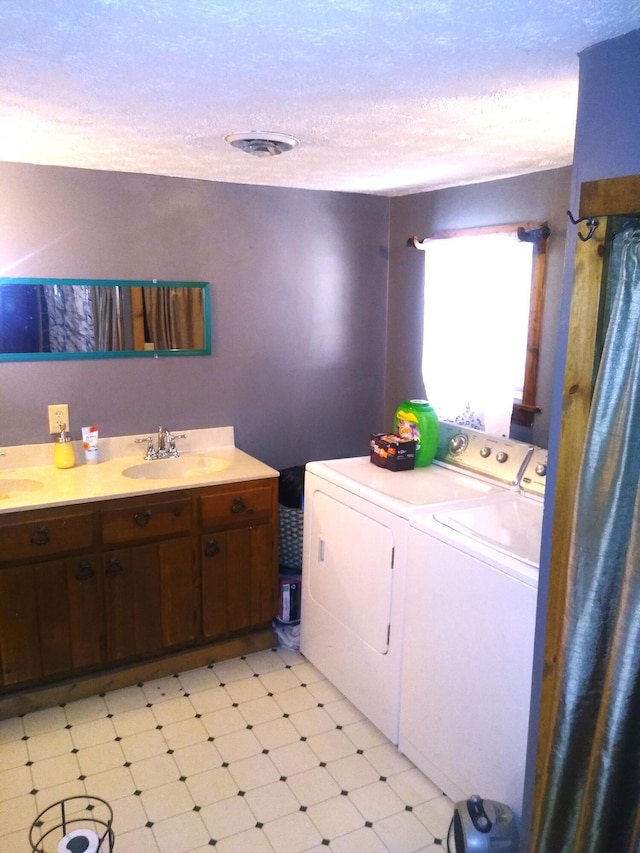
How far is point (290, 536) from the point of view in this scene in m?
3.17

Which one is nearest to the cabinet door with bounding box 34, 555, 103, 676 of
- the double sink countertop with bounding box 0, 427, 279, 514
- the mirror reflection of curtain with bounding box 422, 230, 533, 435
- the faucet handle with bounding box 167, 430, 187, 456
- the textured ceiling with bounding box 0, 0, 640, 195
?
the double sink countertop with bounding box 0, 427, 279, 514

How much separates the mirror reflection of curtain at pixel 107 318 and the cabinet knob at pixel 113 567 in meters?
0.94

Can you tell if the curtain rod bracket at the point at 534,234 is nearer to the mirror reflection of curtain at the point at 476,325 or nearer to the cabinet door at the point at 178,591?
the mirror reflection of curtain at the point at 476,325

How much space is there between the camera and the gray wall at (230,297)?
9.16 ft

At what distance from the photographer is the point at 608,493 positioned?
131 cm

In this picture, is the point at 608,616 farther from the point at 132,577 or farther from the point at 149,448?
the point at 149,448

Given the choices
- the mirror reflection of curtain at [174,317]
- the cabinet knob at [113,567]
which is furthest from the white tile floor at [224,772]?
the mirror reflection of curtain at [174,317]

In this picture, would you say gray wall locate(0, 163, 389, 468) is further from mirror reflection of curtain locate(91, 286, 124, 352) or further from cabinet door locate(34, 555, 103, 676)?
cabinet door locate(34, 555, 103, 676)

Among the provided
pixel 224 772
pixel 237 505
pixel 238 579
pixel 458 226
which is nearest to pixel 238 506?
pixel 237 505

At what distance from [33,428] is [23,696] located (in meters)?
1.07

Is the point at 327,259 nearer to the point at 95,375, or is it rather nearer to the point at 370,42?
the point at 95,375

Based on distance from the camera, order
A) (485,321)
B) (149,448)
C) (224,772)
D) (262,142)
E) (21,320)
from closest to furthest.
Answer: (262,142) → (224,772) → (21,320) → (485,321) → (149,448)

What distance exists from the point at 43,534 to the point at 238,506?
78 centimetres

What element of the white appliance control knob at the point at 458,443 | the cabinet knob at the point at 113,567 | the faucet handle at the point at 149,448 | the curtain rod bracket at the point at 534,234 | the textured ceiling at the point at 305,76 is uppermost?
the textured ceiling at the point at 305,76
